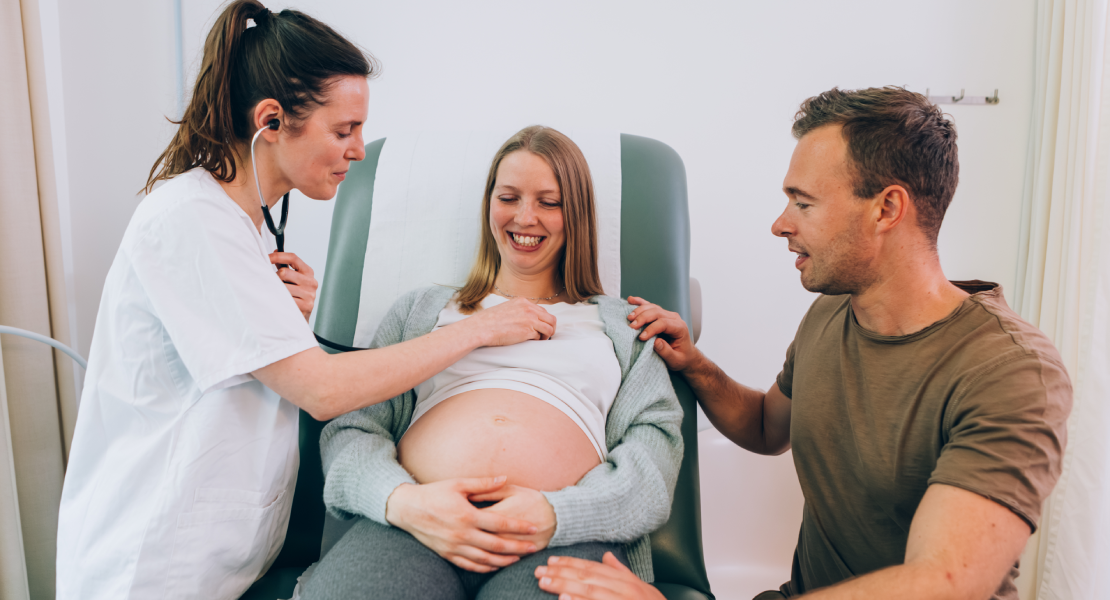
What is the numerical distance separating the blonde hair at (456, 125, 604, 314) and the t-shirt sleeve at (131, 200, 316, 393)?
525 millimetres

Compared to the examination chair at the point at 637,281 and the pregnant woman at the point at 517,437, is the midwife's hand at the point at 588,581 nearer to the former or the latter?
the pregnant woman at the point at 517,437

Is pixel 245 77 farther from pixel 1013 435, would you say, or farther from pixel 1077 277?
pixel 1077 277

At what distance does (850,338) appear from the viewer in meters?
1.12

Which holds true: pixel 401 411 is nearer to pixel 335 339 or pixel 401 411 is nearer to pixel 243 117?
pixel 335 339

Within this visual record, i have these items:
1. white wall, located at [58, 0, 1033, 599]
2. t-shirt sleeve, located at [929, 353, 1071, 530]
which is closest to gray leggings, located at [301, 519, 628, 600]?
t-shirt sleeve, located at [929, 353, 1071, 530]

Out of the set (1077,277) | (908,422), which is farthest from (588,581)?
(1077,277)

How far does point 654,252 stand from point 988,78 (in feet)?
3.94

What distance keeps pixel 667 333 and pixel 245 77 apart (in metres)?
0.90

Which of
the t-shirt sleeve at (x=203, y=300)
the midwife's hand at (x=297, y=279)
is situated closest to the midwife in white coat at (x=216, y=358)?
the t-shirt sleeve at (x=203, y=300)

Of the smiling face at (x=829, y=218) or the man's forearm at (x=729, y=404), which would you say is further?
the man's forearm at (x=729, y=404)

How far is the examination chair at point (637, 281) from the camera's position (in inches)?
47.9

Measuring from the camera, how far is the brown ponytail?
3.21 feet

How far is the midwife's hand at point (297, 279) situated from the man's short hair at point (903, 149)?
0.94m

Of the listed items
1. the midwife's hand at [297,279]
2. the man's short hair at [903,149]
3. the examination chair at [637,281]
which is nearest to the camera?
the man's short hair at [903,149]
